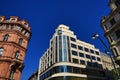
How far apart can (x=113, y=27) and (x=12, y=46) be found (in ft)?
84.5

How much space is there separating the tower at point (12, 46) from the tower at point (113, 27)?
2222 cm

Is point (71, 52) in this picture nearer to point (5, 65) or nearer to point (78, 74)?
point (78, 74)

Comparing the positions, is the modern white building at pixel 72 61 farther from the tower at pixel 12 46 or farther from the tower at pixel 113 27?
the tower at pixel 113 27

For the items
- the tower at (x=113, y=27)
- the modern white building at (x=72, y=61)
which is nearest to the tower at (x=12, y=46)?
the modern white building at (x=72, y=61)

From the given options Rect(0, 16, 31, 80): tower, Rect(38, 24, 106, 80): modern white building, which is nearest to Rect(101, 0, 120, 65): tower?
Rect(38, 24, 106, 80): modern white building

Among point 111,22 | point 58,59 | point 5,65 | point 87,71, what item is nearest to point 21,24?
point 5,65

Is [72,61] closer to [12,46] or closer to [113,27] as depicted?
[113,27]

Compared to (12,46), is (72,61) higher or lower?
higher

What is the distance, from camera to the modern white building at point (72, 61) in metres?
40.9

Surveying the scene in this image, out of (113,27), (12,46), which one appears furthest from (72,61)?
(12,46)

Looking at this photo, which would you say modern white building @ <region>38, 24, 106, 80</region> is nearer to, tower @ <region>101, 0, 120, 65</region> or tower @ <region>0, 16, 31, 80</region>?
tower @ <region>0, 16, 31, 80</region>

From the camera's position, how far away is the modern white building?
40.9 meters

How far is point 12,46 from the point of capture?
2494 cm

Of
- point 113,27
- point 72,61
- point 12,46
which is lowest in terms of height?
point 12,46
